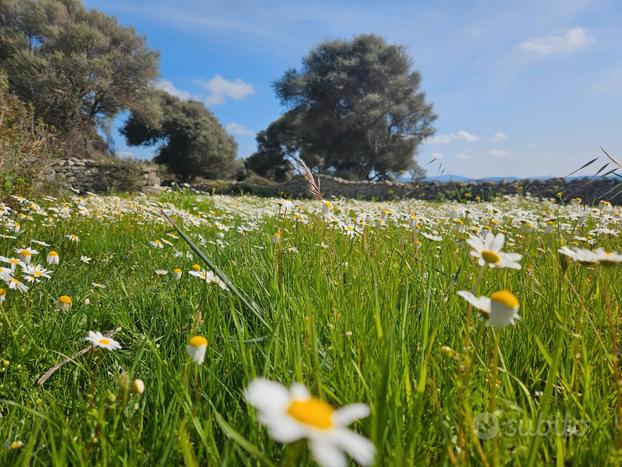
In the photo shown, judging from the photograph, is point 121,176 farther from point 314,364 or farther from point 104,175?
point 314,364

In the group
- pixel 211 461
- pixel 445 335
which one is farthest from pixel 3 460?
pixel 445 335

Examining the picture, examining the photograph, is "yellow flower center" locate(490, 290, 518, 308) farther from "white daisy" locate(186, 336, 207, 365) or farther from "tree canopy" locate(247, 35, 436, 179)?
"tree canopy" locate(247, 35, 436, 179)

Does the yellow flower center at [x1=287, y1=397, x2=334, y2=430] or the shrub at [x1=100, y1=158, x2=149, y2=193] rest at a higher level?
the shrub at [x1=100, y1=158, x2=149, y2=193]

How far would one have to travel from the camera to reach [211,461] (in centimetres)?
68

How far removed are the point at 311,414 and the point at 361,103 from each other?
23.4 metres

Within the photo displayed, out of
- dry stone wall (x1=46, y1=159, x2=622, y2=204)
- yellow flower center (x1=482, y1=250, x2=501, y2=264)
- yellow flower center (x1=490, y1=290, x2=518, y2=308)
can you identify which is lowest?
yellow flower center (x1=490, y1=290, x2=518, y2=308)

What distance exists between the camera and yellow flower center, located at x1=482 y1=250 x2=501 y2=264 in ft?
2.46

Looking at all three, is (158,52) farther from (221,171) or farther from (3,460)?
(3,460)

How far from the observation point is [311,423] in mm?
341

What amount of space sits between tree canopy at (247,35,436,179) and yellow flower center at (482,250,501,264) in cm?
2249

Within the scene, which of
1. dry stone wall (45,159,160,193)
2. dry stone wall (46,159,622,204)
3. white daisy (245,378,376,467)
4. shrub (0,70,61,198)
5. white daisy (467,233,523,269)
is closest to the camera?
white daisy (245,378,376,467)

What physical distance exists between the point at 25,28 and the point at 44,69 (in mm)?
3285

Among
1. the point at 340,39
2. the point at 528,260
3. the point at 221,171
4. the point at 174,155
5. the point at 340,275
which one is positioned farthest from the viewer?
the point at 221,171

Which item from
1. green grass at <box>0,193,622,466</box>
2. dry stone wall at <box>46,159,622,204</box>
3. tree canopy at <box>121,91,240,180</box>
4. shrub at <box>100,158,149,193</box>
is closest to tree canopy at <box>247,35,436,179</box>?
tree canopy at <box>121,91,240,180</box>
